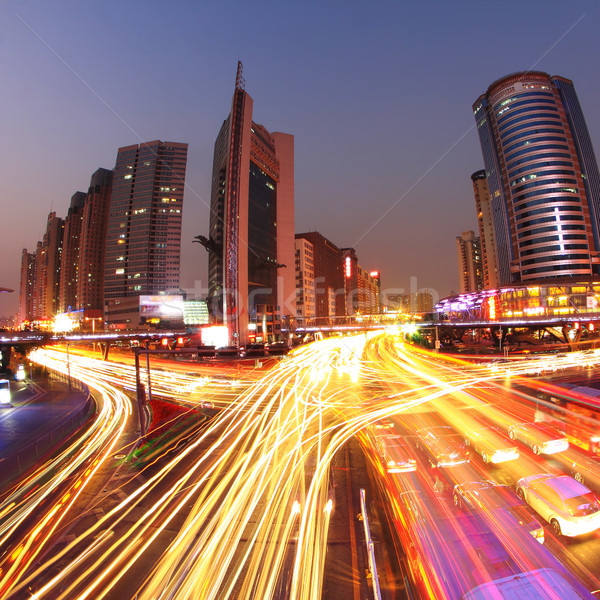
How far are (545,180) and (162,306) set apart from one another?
104320mm

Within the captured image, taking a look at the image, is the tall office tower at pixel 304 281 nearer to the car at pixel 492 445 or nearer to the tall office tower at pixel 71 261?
the car at pixel 492 445

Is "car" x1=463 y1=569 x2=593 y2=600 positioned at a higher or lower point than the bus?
higher

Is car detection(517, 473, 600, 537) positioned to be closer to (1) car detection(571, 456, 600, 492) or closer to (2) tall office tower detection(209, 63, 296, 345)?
(1) car detection(571, 456, 600, 492)

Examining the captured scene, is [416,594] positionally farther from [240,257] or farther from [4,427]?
[240,257]

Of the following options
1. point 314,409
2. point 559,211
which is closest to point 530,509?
point 314,409

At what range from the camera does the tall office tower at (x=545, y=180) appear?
272 ft

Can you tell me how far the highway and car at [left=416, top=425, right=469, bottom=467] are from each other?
27cm

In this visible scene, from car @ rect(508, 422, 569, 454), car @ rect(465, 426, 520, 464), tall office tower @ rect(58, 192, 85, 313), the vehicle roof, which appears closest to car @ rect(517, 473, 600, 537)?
the vehicle roof

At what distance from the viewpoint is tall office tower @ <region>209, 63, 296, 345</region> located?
67250 millimetres

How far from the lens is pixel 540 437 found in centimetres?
1219

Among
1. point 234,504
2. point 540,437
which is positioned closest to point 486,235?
point 540,437

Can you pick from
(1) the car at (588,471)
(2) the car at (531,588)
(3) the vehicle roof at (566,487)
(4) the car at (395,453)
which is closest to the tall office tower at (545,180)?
(1) the car at (588,471)

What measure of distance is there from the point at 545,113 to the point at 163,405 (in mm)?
115914

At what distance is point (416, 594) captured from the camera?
627cm
